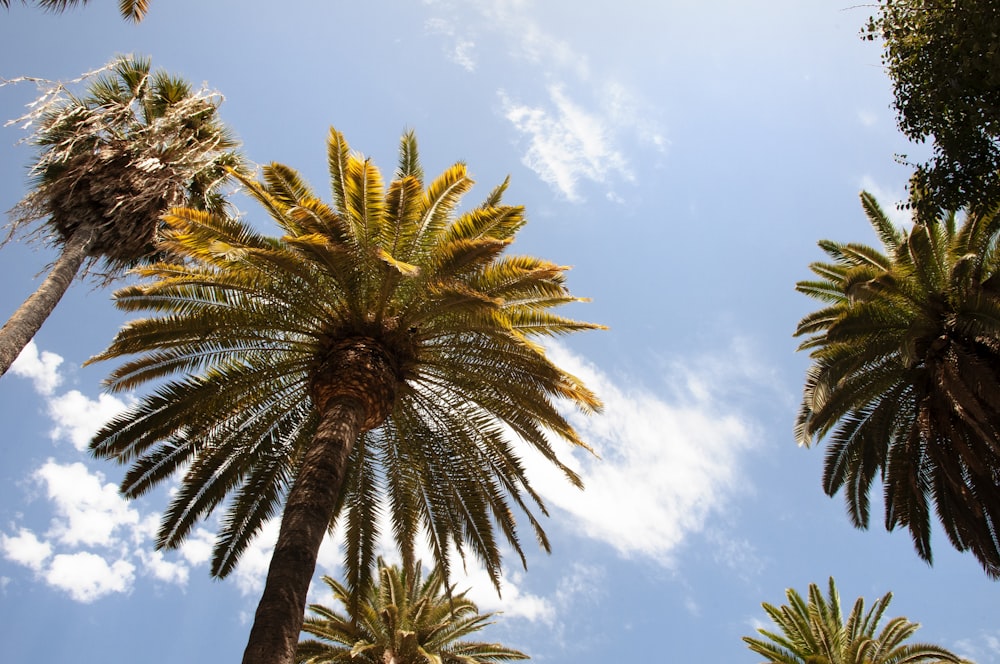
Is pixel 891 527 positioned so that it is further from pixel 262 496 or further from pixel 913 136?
pixel 262 496

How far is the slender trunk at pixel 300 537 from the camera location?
272 inches

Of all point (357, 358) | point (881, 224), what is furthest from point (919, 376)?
point (357, 358)

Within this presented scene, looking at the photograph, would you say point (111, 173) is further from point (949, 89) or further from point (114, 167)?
point (949, 89)

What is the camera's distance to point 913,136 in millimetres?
10672

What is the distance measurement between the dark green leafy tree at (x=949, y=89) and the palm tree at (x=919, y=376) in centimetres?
292

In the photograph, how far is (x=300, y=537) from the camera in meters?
7.93

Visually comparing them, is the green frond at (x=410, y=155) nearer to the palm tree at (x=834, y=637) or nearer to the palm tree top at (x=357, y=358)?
the palm tree top at (x=357, y=358)

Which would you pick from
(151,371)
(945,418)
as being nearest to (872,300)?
(945,418)

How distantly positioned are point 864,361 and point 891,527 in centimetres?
474

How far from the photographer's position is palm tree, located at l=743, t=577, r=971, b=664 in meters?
18.0

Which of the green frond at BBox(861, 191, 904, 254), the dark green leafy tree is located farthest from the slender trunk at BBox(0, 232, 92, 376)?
the green frond at BBox(861, 191, 904, 254)

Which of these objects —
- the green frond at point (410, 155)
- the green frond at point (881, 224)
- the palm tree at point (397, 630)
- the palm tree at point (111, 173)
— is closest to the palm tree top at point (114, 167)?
the palm tree at point (111, 173)

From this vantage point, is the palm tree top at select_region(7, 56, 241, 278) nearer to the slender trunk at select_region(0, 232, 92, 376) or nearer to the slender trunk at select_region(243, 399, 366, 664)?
the slender trunk at select_region(0, 232, 92, 376)

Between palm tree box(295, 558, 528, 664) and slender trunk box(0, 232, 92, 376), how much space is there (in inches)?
386
